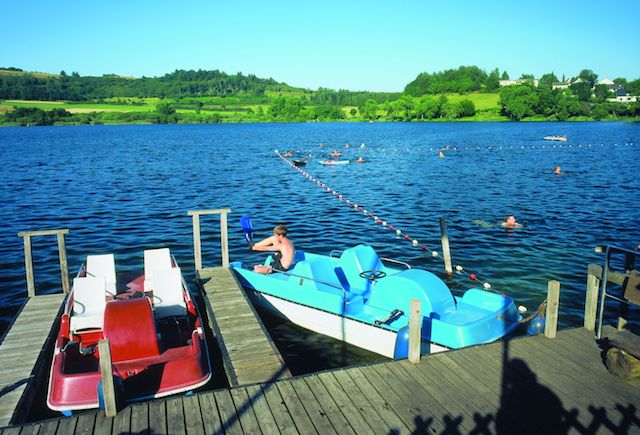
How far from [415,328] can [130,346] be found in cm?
488

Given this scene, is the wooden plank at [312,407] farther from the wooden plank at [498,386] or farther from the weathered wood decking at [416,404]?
the wooden plank at [498,386]

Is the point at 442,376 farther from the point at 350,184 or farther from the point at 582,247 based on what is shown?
the point at 350,184

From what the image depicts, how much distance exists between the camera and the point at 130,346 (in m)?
8.87

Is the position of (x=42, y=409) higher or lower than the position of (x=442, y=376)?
lower

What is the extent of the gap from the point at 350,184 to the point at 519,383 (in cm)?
3013

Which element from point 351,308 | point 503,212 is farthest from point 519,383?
point 503,212

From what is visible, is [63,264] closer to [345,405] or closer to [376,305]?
[376,305]

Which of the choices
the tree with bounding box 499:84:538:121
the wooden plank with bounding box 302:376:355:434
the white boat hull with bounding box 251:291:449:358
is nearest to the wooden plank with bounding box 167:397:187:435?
the wooden plank with bounding box 302:376:355:434

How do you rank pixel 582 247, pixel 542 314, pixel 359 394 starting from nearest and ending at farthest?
→ pixel 359 394
pixel 542 314
pixel 582 247

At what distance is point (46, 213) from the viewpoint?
2688 centimetres

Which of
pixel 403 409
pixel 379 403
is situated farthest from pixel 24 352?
pixel 403 409

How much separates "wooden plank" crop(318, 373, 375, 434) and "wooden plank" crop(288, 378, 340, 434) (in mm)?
259

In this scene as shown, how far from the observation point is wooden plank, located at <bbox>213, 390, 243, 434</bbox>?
6.56 meters

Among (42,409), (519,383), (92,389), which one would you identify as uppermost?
(519,383)
